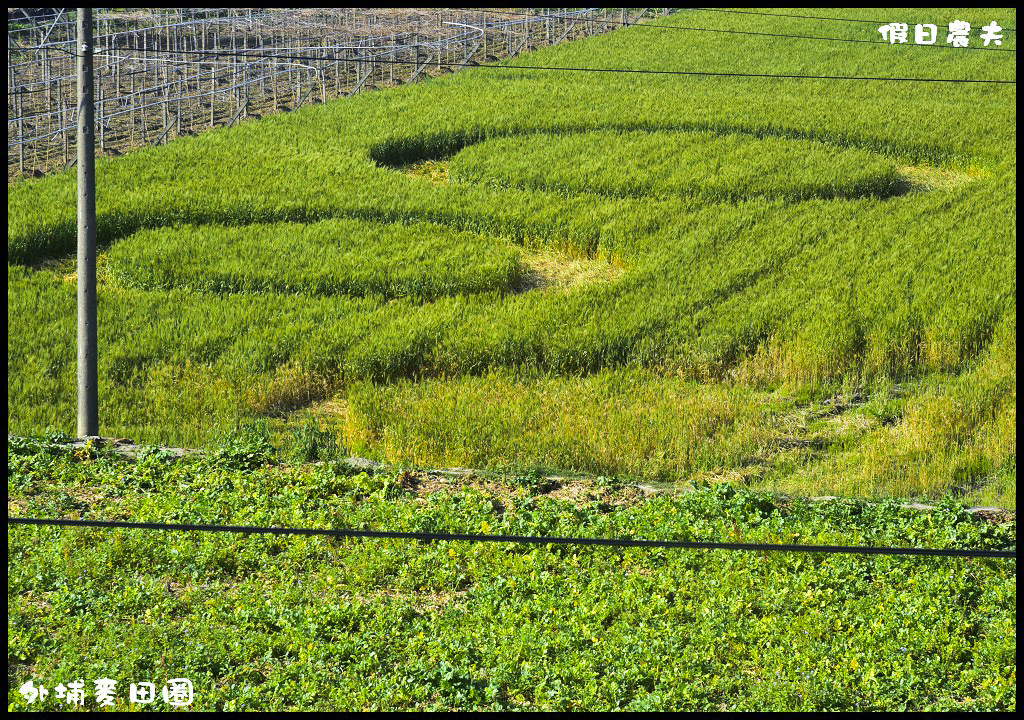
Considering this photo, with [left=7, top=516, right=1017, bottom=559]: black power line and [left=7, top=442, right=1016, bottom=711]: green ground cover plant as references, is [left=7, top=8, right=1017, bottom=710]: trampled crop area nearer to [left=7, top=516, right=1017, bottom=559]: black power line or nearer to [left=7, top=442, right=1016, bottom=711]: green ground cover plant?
[left=7, top=442, right=1016, bottom=711]: green ground cover plant

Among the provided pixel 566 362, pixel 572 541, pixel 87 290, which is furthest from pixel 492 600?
pixel 566 362

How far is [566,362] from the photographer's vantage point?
41.6 feet

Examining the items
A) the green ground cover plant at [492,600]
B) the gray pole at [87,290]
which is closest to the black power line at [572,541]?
the green ground cover plant at [492,600]

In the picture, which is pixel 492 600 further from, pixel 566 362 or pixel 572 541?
pixel 566 362

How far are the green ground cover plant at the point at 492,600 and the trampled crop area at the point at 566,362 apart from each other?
34 mm

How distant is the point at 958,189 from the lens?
19.2 m

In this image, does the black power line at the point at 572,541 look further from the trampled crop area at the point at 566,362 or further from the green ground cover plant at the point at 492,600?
the trampled crop area at the point at 566,362

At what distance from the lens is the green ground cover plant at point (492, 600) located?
654cm

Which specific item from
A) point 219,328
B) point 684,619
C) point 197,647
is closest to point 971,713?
point 684,619

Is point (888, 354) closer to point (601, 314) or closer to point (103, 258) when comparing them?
point (601, 314)

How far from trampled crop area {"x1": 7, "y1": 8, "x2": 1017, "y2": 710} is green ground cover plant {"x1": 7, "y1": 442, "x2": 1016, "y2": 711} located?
0.03 meters

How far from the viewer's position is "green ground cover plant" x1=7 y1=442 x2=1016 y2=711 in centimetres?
654

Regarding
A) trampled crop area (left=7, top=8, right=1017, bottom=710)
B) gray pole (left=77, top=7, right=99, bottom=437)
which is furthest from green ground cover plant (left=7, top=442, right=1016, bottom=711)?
gray pole (left=77, top=7, right=99, bottom=437)

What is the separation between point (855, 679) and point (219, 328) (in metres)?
8.83
